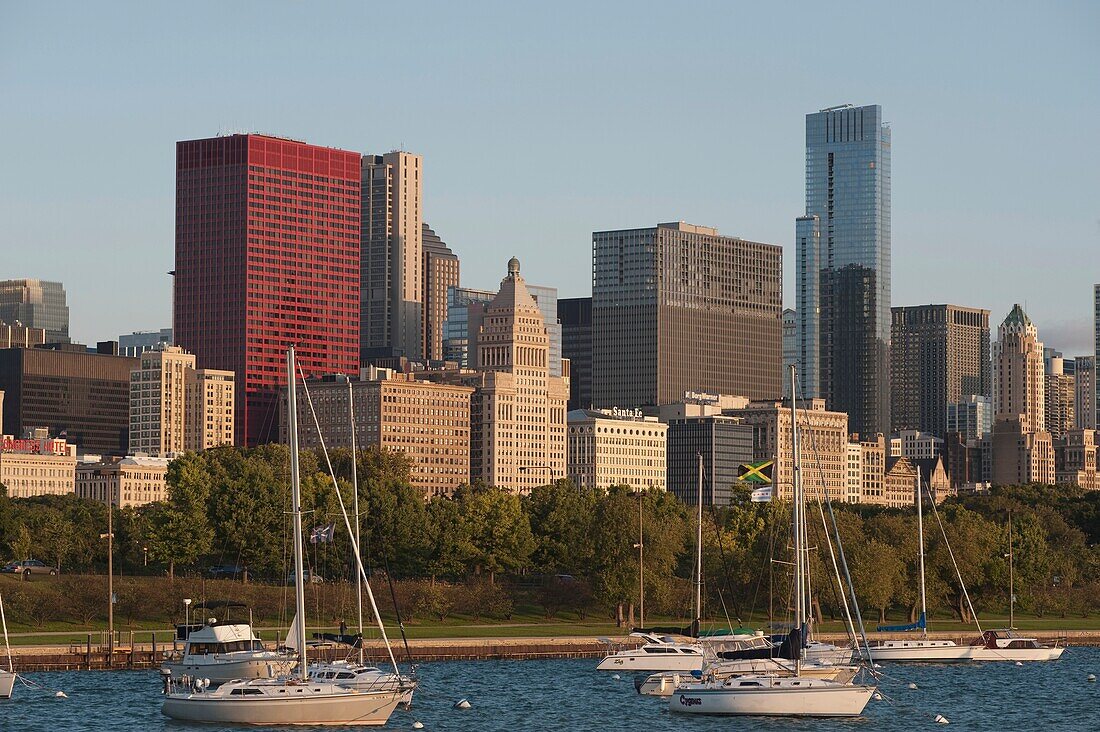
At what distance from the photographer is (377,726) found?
105 m

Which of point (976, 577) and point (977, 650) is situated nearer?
point (977, 650)

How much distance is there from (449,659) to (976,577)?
5793 cm

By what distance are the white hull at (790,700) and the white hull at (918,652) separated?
4331 centimetres

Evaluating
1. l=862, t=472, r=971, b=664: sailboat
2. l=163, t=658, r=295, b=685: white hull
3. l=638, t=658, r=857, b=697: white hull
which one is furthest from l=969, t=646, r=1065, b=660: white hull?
l=163, t=658, r=295, b=685: white hull

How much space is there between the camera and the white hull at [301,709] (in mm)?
101500

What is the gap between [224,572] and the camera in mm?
193250

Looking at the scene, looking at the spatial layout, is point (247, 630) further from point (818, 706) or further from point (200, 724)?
point (818, 706)

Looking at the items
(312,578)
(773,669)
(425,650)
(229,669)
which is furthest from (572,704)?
(312,578)

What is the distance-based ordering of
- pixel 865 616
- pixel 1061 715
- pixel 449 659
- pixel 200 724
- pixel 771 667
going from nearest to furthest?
pixel 200 724 < pixel 771 667 < pixel 1061 715 < pixel 449 659 < pixel 865 616

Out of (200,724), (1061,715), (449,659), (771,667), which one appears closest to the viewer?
(200,724)

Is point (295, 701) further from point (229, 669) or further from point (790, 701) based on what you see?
point (790, 701)

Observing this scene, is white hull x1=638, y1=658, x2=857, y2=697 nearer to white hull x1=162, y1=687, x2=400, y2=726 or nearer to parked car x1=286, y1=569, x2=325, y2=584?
white hull x1=162, y1=687, x2=400, y2=726

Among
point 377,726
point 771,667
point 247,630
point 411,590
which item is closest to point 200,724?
point 377,726

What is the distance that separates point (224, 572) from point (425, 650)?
48655 mm
